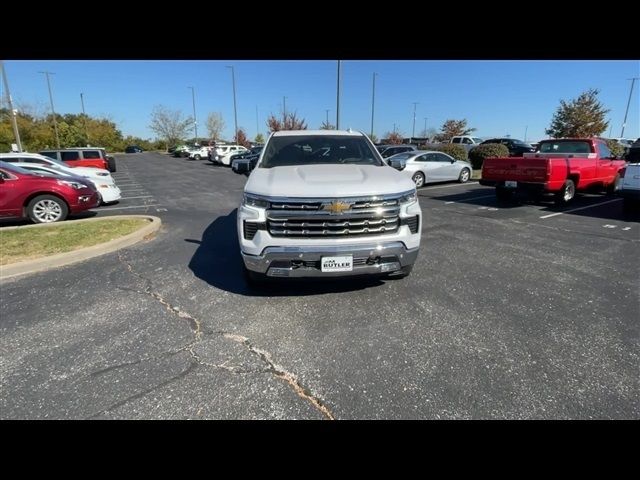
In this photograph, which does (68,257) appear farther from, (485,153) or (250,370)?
(485,153)

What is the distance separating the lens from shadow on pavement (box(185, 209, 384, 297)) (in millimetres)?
3855

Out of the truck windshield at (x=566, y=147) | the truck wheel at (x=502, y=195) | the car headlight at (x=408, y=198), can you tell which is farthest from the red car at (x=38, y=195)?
the truck windshield at (x=566, y=147)

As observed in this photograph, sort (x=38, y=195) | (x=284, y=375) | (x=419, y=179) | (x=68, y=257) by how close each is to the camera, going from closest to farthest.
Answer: (x=284, y=375) < (x=68, y=257) < (x=38, y=195) < (x=419, y=179)

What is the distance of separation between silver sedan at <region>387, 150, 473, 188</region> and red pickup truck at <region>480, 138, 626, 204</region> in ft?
13.2

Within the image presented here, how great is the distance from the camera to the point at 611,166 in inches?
409

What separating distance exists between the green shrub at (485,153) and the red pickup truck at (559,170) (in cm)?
858

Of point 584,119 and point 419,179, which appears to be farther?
point 584,119

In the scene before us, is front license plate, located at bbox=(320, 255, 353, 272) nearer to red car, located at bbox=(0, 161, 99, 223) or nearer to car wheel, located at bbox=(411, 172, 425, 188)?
Answer: red car, located at bbox=(0, 161, 99, 223)

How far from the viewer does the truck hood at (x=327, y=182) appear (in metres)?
3.29

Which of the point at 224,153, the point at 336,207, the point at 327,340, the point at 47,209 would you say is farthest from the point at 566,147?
the point at 224,153

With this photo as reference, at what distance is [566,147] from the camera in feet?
33.4

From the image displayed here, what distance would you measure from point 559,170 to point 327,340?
868 centimetres
